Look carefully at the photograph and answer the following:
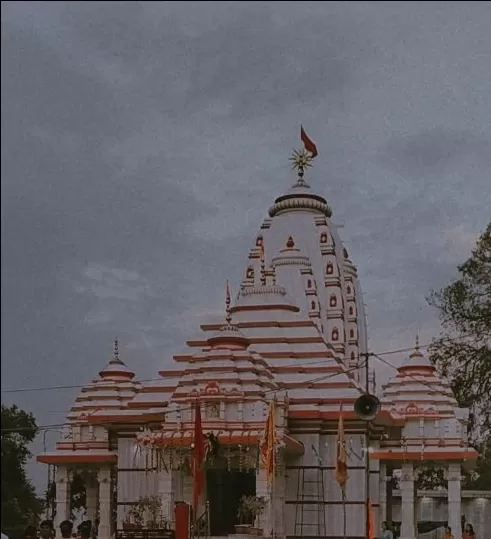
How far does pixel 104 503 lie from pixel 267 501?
7.98m

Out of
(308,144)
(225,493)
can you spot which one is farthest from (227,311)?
(308,144)

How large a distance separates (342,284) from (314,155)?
224 inches

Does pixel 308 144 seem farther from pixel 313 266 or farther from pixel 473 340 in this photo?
pixel 473 340

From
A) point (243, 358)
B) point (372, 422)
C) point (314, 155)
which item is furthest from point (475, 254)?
point (314, 155)

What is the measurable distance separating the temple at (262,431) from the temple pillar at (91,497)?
5cm

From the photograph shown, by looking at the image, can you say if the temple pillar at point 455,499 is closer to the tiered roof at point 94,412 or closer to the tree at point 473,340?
the tree at point 473,340

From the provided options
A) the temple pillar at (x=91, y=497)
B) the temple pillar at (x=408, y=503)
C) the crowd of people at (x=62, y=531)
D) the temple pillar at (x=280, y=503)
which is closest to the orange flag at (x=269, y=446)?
the temple pillar at (x=280, y=503)

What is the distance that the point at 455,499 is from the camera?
2666 cm

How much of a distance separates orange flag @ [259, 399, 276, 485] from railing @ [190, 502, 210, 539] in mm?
1409

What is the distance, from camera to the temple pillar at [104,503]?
89.8ft

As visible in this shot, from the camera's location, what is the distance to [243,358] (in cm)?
2336

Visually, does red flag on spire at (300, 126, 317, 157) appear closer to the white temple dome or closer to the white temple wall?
the white temple dome

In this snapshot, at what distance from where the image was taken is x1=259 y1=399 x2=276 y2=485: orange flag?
20000 mm

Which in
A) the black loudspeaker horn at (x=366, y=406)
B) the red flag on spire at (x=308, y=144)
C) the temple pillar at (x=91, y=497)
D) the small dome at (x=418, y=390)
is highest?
the red flag on spire at (x=308, y=144)
